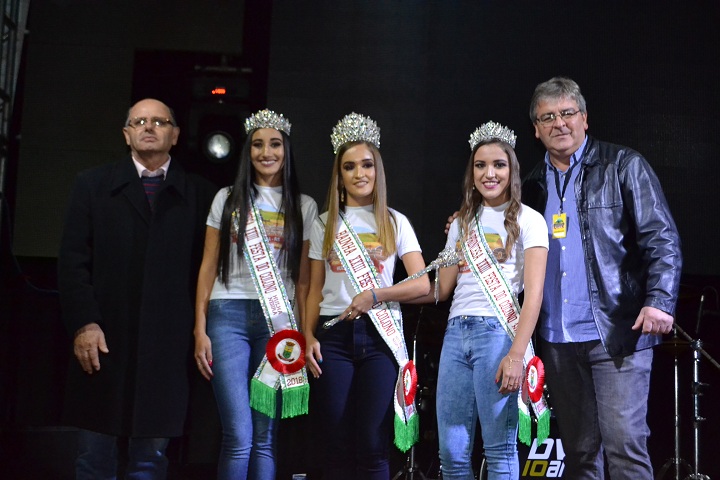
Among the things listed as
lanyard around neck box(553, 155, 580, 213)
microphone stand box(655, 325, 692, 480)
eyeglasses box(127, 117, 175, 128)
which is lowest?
microphone stand box(655, 325, 692, 480)

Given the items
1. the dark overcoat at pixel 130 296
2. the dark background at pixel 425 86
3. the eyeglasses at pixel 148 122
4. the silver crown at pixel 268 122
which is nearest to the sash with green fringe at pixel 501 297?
the silver crown at pixel 268 122

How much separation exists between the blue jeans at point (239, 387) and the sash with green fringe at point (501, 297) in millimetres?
735

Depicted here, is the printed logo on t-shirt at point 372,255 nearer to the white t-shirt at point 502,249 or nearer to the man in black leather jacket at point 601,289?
the white t-shirt at point 502,249

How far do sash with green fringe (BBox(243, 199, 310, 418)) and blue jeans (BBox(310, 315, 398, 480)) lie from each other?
100 millimetres

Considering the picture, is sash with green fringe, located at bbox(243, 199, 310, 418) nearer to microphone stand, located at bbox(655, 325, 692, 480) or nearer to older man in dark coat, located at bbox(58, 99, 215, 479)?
older man in dark coat, located at bbox(58, 99, 215, 479)

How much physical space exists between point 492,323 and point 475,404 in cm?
26

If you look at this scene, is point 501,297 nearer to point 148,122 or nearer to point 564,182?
point 564,182

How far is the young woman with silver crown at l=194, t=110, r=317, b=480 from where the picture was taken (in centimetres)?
270

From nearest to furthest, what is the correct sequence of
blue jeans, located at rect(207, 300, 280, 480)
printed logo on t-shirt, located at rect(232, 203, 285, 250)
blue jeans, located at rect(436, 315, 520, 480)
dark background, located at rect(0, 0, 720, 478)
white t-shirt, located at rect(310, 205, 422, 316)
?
1. blue jeans, located at rect(436, 315, 520, 480)
2. blue jeans, located at rect(207, 300, 280, 480)
3. white t-shirt, located at rect(310, 205, 422, 316)
4. printed logo on t-shirt, located at rect(232, 203, 285, 250)
5. dark background, located at rect(0, 0, 720, 478)

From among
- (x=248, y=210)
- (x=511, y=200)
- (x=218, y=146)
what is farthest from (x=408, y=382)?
(x=218, y=146)

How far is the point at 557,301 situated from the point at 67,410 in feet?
5.51

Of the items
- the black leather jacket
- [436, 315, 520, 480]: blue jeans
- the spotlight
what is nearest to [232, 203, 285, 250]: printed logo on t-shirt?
[436, 315, 520, 480]: blue jeans

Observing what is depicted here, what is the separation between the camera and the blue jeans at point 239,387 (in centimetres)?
267

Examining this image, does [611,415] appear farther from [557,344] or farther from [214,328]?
[214,328]
